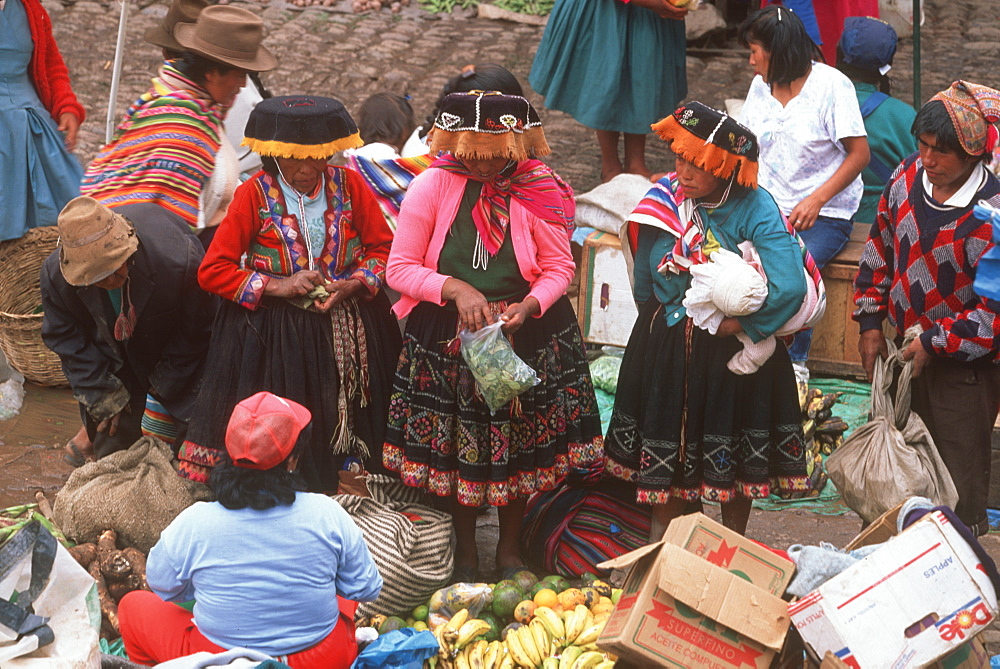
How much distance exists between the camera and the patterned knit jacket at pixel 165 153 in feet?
15.7

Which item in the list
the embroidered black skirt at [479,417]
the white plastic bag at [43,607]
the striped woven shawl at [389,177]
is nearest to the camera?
the white plastic bag at [43,607]

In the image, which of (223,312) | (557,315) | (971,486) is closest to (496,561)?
(557,315)

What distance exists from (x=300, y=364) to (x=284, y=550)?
114 centimetres

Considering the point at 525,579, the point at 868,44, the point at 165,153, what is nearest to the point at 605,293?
the point at 868,44

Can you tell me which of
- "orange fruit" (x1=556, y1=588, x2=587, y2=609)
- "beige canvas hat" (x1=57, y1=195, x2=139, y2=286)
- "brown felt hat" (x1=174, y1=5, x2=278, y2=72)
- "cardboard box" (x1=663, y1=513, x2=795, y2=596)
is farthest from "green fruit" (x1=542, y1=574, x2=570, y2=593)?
"brown felt hat" (x1=174, y1=5, x2=278, y2=72)

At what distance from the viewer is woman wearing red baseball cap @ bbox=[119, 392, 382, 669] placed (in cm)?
327

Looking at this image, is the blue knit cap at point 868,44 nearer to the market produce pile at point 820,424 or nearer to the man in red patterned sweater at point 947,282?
the market produce pile at point 820,424

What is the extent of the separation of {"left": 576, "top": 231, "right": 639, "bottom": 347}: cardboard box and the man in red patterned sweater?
71.6 inches

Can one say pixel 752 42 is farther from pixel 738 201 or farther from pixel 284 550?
pixel 284 550

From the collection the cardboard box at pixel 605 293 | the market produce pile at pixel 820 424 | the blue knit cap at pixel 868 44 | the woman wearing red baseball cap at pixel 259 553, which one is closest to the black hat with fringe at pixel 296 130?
the woman wearing red baseball cap at pixel 259 553

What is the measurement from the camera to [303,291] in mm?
4223

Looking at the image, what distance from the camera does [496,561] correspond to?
4660mm

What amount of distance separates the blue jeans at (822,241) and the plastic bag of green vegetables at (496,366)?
8.04ft

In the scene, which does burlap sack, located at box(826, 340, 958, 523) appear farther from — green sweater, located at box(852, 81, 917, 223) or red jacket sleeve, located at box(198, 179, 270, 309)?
red jacket sleeve, located at box(198, 179, 270, 309)
